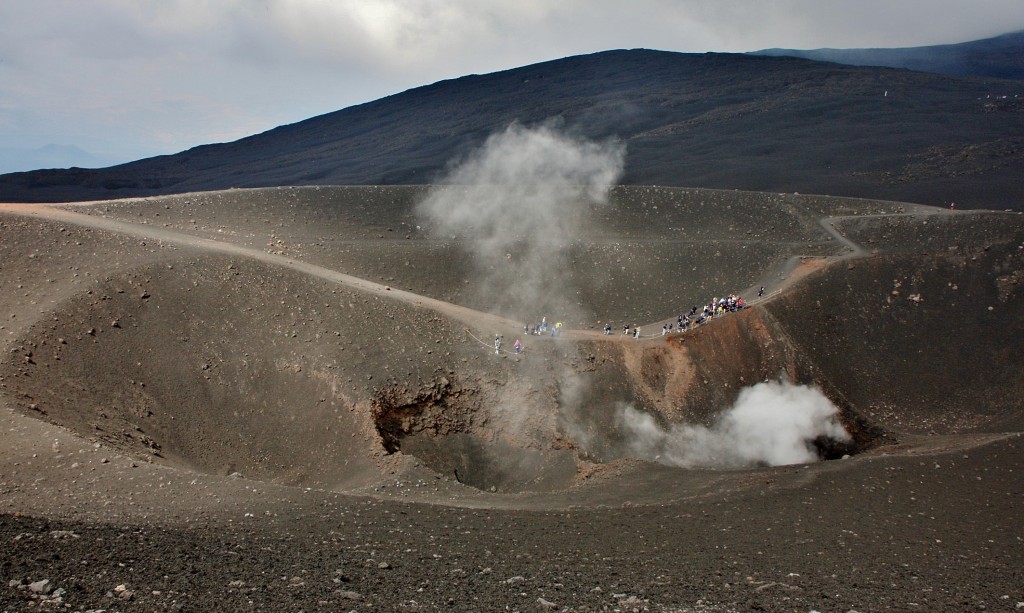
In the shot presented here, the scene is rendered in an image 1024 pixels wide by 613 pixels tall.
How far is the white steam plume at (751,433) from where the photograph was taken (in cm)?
2236

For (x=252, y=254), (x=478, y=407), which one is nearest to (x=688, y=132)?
(x=252, y=254)

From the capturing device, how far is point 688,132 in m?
71.7

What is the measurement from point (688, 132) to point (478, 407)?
5704cm

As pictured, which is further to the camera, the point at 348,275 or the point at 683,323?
the point at 348,275

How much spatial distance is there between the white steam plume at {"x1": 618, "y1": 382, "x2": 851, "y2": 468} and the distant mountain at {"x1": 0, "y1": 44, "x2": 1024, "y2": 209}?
98.9ft

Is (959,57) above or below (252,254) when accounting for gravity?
above

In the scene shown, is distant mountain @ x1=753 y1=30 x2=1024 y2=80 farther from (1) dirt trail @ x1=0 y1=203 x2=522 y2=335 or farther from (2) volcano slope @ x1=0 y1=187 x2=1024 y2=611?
(1) dirt trail @ x1=0 y1=203 x2=522 y2=335

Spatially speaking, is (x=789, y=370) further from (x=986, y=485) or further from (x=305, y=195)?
(x=305, y=195)

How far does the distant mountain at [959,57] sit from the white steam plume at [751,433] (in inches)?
4401

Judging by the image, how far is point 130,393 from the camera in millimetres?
19703

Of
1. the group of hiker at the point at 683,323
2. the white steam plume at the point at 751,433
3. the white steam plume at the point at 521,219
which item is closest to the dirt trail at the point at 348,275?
the group of hiker at the point at 683,323

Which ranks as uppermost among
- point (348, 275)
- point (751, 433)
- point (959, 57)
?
point (959, 57)

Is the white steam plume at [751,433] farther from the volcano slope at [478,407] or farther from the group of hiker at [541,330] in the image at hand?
the group of hiker at [541,330]

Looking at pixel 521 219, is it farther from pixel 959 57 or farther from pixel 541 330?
pixel 959 57
